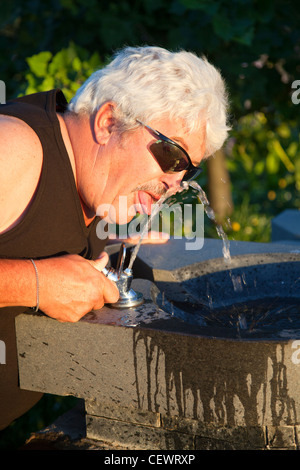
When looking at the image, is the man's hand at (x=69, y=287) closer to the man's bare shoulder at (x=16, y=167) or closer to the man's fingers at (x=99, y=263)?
the man's fingers at (x=99, y=263)

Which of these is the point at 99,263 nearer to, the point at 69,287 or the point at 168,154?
the point at 69,287

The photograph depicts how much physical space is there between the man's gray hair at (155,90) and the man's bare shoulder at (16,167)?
10.1 inches

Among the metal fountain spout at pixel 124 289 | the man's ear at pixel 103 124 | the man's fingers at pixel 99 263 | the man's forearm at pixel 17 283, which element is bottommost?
the metal fountain spout at pixel 124 289

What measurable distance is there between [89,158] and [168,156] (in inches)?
10.0

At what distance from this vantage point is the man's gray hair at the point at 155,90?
1.90 meters

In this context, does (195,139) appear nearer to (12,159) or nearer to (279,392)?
(12,159)

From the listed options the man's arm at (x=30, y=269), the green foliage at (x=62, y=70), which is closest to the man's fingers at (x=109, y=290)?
the man's arm at (x=30, y=269)

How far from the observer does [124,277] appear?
1895 millimetres

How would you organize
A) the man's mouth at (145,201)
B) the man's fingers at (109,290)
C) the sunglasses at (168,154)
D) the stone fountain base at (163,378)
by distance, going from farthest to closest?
the man's mouth at (145,201) < the sunglasses at (168,154) < the man's fingers at (109,290) < the stone fountain base at (163,378)

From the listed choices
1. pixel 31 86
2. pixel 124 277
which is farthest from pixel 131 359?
pixel 31 86

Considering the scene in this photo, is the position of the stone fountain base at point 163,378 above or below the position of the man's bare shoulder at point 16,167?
below

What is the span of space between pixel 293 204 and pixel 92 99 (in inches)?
179

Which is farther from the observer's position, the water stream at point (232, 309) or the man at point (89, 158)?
the water stream at point (232, 309)

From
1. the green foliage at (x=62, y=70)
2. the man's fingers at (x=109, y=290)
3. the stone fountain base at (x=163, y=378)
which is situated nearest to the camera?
the stone fountain base at (x=163, y=378)
